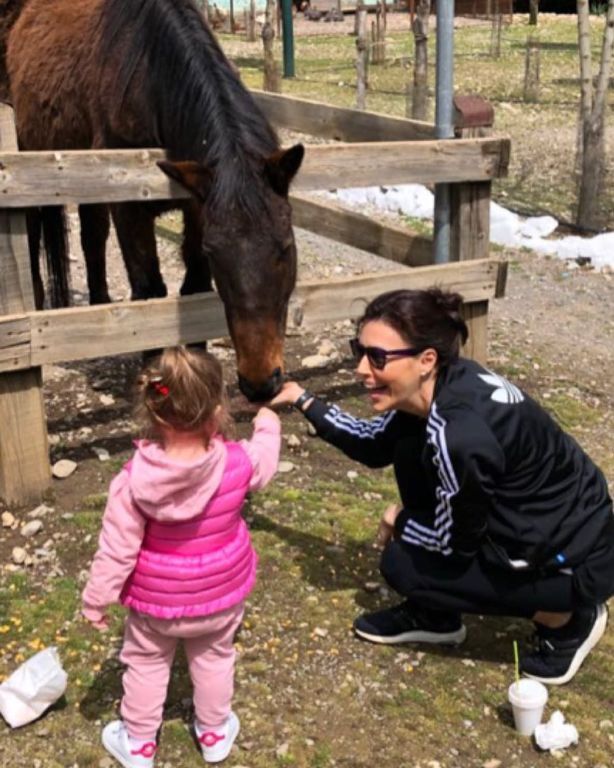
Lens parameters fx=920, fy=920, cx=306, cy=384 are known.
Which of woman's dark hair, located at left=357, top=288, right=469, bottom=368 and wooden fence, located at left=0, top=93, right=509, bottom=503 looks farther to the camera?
wooden fence, located at left=0, top=93, right=509, bottom=503

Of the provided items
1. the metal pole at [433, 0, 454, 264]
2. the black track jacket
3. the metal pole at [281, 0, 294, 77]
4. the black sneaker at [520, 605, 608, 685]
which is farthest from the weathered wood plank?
the metal pole at [281, 0, 294, 77]

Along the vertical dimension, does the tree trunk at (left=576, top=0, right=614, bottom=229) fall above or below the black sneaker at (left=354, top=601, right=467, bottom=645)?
above

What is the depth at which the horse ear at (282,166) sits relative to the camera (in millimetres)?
3836

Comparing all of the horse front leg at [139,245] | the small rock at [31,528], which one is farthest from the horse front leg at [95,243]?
the small rock at [31,528]

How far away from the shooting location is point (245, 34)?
38438mm

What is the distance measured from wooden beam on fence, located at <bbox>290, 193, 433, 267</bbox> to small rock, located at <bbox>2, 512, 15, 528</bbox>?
2864 mm

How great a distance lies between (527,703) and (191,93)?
2.97m

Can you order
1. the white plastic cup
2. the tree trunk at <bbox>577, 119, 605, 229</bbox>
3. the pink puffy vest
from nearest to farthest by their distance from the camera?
the pink puffy vest, the white plastic cup, the tree trunk at <bbox>577, 119, 605, 229</bbox>

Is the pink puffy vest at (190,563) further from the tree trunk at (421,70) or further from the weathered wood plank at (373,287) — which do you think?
the tree trunk at (421,70)

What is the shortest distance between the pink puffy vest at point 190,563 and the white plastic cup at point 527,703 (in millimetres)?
931

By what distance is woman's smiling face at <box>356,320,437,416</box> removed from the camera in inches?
113

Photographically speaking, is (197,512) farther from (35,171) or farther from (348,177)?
(348,177)

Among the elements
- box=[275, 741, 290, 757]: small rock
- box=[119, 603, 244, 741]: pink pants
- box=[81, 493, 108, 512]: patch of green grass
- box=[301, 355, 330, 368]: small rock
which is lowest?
box=[275, 741, 290, 757]: small rock

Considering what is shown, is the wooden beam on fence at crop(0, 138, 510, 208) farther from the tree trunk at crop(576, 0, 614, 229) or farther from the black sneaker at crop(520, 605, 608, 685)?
the tree trunk at crop(576, 0, 614, 229)
